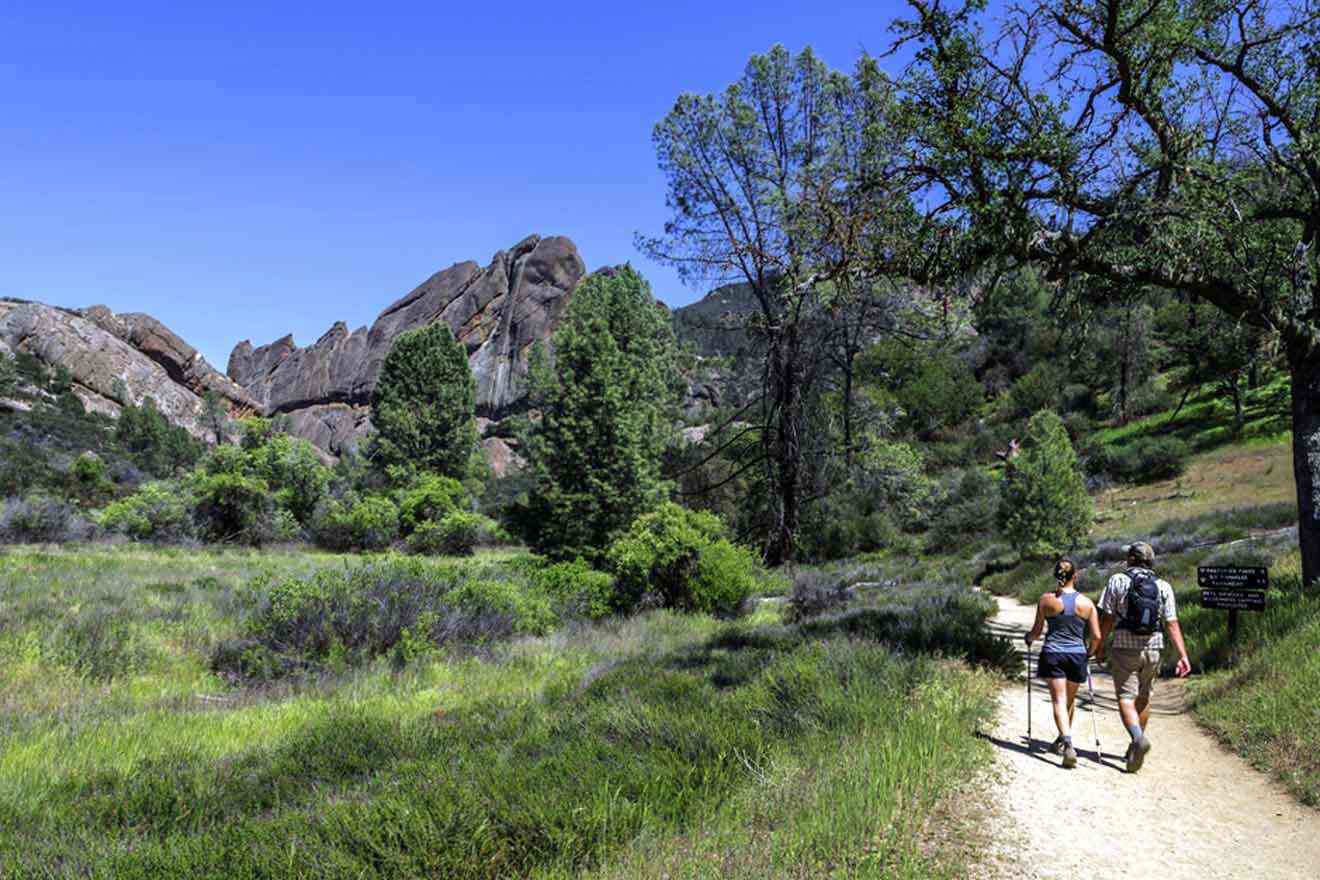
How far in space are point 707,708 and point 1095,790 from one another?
277 cm

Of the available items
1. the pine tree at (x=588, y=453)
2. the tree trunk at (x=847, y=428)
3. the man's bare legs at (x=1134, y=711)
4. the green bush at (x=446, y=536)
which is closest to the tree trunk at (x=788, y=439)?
the tree trunk at (x=847, y=428)

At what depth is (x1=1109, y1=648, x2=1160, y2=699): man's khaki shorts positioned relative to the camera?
19.4 ft

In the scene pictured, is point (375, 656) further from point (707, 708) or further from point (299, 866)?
point (299, 866)

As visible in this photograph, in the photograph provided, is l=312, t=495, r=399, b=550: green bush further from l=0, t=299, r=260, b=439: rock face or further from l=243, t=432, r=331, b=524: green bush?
l=0, t=299, r=260, b=439: rock face

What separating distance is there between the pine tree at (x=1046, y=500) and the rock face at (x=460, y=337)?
3166 inches

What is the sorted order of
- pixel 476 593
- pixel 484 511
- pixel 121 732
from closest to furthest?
pixel 121 732, pixel 476 593, pixel 484 511

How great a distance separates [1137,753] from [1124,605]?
1.19m

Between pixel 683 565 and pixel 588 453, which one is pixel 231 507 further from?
pixel 683 565

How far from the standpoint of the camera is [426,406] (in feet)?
164

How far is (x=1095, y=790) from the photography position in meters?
5.07

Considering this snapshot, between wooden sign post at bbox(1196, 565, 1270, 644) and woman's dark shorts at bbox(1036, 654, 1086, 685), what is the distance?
3198mm

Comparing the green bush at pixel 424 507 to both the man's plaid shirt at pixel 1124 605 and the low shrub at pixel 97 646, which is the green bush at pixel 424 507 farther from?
the man's plaid shirt at pixel 1124 605

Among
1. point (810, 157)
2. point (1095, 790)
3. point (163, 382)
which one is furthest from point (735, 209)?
point (163, 382)

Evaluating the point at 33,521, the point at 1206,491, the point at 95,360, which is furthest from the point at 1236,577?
the point at 95,360
